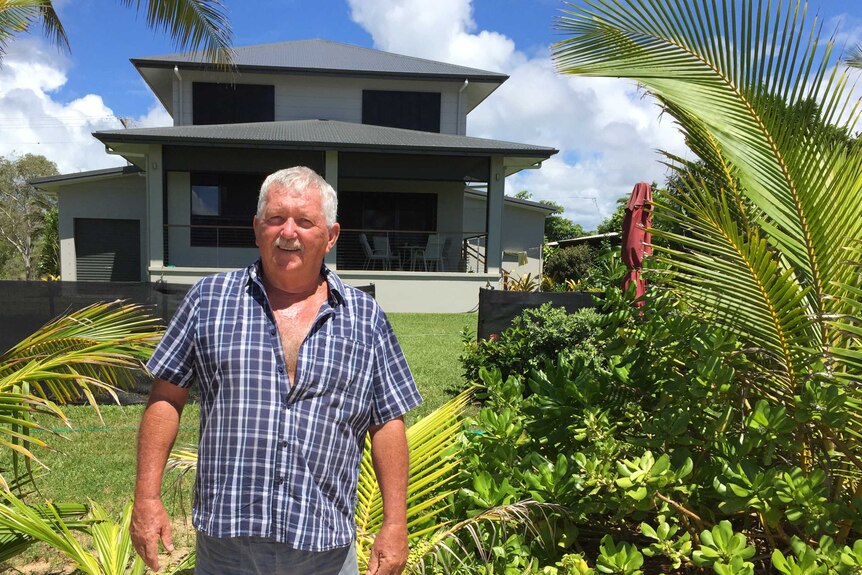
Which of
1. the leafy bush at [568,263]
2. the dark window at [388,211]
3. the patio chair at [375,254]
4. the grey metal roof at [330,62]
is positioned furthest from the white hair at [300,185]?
the leafy bush at [568,263]

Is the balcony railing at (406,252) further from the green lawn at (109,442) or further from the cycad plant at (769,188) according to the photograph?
the cycad plant at (769,188)

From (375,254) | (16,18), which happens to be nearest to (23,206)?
(375,254)

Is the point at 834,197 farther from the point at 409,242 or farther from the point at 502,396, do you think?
the point at 409,242

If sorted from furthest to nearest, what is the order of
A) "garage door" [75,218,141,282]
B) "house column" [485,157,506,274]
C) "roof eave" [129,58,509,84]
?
"garage door" [75,218,141,282] < "roof eave" [129,58,509,84] < "house column" [485,157,506,274]

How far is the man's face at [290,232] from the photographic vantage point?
215 cm

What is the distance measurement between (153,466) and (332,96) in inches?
778

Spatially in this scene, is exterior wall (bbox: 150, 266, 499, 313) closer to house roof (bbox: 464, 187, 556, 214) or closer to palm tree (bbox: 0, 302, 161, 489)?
house roof (bbox: 464, 187, 556, 214)

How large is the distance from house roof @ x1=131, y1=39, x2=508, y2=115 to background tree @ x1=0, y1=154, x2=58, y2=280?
26.1 meters

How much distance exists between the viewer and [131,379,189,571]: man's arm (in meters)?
2.12

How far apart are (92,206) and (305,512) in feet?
66.5

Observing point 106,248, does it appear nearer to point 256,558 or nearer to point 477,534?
point 477,534

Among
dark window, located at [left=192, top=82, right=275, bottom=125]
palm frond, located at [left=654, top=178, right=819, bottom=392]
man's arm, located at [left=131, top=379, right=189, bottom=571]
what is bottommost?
man's arm, located at [left=131, top=379, right=189, bottom=571]

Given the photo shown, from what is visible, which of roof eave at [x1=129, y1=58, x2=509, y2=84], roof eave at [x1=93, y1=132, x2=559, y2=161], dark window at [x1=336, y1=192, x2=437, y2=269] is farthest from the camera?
dark window at [x1=336, y1=192, x2=437, y2=269]

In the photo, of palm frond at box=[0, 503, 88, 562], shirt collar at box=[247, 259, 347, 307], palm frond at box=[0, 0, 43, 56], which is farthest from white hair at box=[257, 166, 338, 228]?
palm frond at box=[0, 0, 43, 56]
